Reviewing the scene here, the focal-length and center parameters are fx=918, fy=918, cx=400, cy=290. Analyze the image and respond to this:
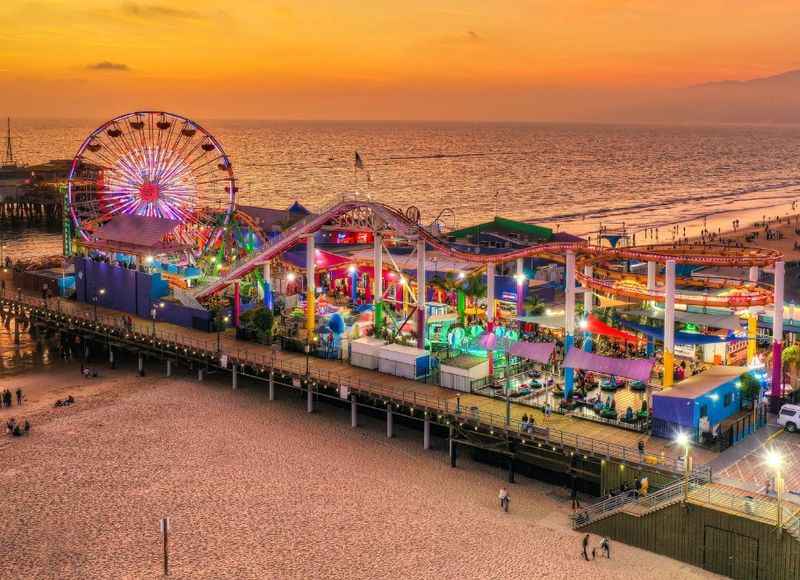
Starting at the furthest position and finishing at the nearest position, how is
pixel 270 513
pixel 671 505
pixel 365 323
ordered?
pixel 365 323, pixel 270 513, pixel 671 505

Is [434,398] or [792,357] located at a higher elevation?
[792,357]

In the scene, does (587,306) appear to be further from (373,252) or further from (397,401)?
(373,252)

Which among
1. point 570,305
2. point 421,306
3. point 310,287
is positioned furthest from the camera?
point 310,287

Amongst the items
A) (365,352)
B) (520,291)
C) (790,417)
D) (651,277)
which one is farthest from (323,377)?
(790,417)

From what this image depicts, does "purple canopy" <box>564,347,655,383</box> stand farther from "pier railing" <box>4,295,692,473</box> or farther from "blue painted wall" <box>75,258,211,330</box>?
"blue painted wall" <box>75,258,211,330</box>

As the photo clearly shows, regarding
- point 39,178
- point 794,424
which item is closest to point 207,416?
point 794,424

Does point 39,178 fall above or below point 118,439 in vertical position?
above

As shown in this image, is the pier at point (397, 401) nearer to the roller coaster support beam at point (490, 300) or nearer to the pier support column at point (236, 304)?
Answer: the pier support column at point (236, 304)

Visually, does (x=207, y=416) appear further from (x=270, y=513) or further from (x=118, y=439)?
(x=270, y=513)
